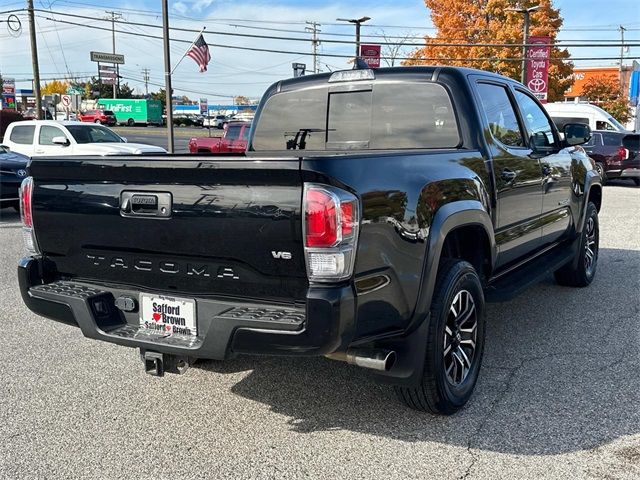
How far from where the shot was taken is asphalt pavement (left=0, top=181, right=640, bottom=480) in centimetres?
301

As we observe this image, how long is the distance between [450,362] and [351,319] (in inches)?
42.7

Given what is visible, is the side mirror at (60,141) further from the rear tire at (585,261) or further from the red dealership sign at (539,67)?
the red dealership sign at (539,67)

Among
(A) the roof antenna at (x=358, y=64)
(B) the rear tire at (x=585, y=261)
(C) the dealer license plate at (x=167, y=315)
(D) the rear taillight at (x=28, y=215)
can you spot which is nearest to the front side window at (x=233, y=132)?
(B) the rear tire at (x=585, y=261)

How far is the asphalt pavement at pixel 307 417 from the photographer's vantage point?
301 centimetres

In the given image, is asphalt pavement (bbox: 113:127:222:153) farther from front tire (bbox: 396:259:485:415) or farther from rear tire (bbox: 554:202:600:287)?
front tire (bbox: 396:259:485:415)

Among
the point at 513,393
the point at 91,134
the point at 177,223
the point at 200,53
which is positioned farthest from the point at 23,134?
the point at 513,393

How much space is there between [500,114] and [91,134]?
47.1ft

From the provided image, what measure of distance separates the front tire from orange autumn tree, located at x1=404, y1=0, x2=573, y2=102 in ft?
105

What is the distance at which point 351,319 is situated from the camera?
8.94 ft

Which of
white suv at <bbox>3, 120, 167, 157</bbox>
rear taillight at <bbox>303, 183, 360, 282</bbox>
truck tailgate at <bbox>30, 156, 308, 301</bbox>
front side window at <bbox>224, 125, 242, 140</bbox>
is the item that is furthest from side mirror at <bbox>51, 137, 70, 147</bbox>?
rear taillight at <bbox>303, 183, 360, 282</bbox>

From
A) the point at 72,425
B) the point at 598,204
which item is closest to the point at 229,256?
the point at 72,425

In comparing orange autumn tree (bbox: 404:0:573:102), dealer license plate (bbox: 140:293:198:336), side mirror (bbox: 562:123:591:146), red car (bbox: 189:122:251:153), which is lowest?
dealer license plate (bbox: 140:293:198:336)

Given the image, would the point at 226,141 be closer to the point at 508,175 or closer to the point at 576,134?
the point at 576,134

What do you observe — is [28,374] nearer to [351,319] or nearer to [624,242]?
[351,319]
